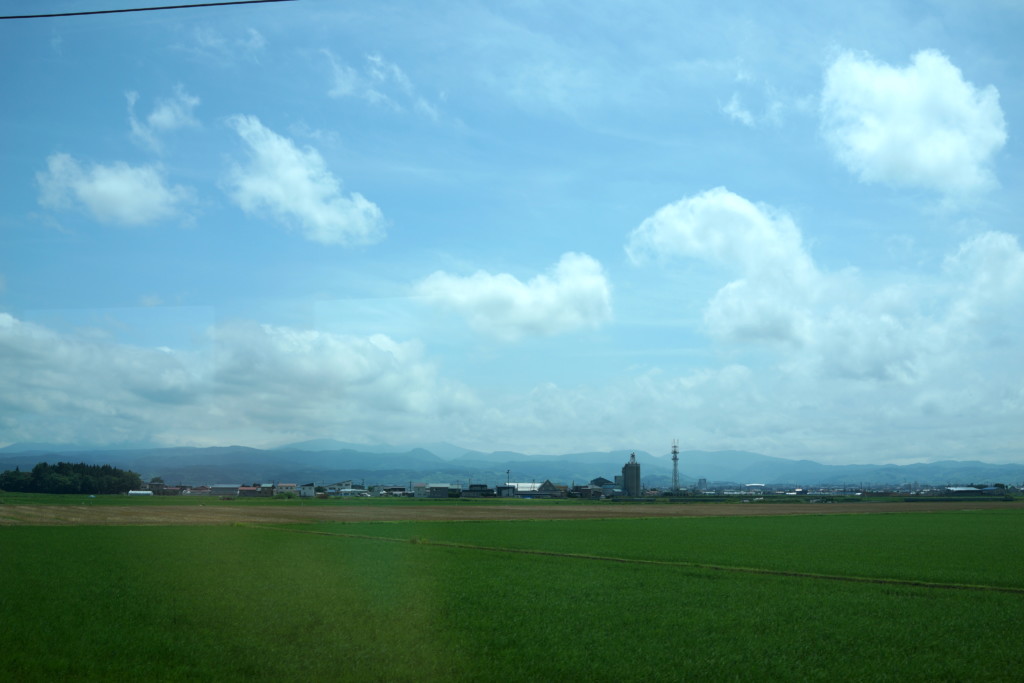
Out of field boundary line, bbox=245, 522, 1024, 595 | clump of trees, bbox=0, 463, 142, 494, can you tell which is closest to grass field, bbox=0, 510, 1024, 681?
field boundary line, bbox=245, 522, 1024, 595

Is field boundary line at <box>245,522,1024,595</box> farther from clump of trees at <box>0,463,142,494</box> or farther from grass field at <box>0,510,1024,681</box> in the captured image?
clump of trees at <box>0,463,142,494</box>

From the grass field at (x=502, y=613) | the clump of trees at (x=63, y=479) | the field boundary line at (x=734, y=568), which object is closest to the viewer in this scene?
the grass field at (x=502, y=613)

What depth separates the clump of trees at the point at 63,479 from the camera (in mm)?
128125

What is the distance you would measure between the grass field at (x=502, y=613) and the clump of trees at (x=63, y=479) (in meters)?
106

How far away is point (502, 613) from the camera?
1981 centimetres

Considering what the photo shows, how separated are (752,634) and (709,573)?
11.7 meters

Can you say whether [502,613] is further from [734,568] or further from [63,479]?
[63,479]

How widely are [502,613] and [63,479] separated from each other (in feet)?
440

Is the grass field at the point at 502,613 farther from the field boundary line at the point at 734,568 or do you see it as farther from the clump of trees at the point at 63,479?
the clump of trees at the point at 63,479

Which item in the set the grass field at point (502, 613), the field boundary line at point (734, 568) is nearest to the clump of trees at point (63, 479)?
the field boundary line at point (734, 568)

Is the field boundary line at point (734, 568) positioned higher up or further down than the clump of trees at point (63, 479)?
further down

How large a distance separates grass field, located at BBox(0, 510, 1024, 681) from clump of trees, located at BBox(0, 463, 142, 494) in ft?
349

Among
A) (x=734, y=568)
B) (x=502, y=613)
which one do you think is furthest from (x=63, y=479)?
(x=502, y=613)

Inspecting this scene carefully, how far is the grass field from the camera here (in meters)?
14.5
